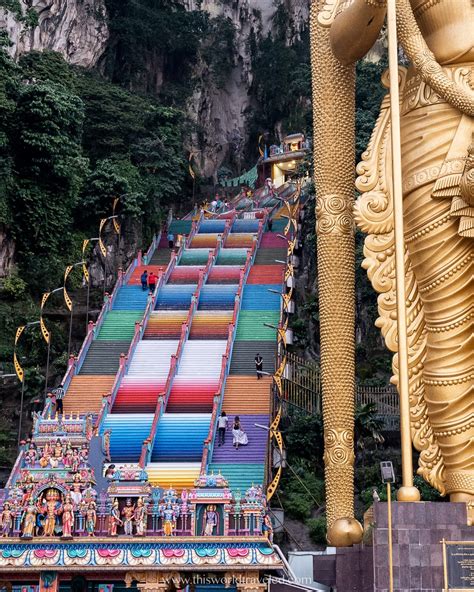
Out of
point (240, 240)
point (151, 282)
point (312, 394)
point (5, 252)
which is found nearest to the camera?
point (312, 394)

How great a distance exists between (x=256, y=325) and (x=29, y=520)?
8.21 metres

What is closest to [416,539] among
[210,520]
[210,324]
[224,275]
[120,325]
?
[210,520]

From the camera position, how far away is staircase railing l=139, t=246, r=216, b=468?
14383 mm

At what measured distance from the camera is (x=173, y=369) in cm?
1661

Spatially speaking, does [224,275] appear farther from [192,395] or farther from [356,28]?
[356,28]

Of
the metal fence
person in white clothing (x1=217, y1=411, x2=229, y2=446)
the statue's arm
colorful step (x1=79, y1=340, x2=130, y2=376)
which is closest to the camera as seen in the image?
the statue's arm

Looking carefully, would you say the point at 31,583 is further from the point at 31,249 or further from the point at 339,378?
the point at 31,249

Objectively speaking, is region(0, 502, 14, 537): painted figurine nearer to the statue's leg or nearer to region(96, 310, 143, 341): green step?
the statue's leg

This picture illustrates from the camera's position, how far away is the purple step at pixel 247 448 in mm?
14460

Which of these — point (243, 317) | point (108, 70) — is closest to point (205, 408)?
point (243, 317)

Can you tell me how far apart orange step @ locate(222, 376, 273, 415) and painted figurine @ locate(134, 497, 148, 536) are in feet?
15.1

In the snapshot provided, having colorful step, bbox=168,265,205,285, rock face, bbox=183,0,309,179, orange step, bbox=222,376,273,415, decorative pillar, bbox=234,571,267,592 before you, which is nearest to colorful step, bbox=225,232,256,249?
colorful step, bbox=168,265,205,285

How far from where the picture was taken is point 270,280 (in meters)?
21.0

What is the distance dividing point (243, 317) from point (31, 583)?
8.64m
